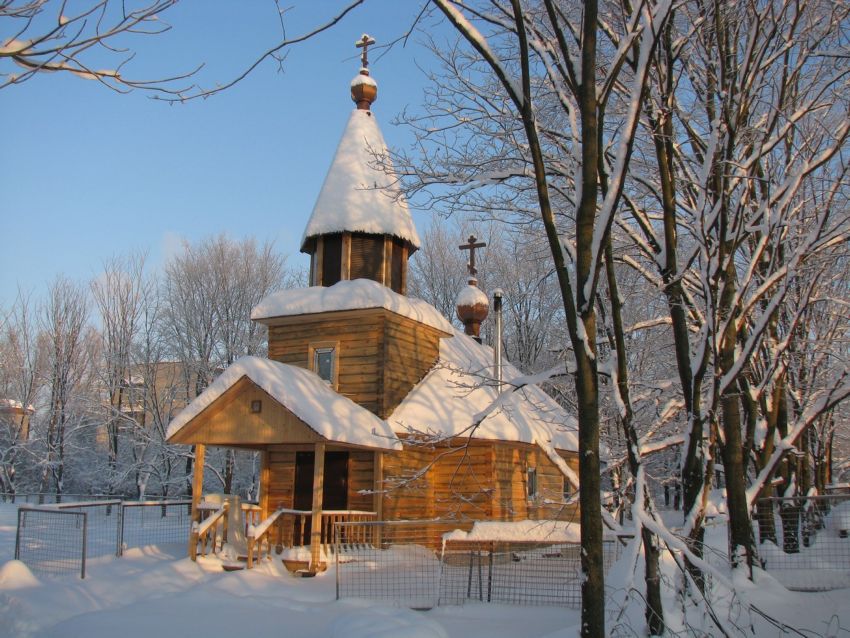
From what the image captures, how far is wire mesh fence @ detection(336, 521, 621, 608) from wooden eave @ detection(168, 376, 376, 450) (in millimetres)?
2217

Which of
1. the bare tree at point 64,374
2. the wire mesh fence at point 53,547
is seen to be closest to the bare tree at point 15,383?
the bare tree at point 64,374

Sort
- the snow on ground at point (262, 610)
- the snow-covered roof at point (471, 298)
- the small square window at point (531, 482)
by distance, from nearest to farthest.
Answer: the snow on ground at point (262, 610), the small square window at point (531, 482), the snow-covered roof at point (471, 298)

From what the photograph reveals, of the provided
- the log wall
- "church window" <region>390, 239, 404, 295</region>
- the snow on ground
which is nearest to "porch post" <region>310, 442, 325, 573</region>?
the snow on ground

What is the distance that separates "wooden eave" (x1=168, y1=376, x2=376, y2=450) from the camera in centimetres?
1290

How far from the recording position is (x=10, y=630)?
780 cm

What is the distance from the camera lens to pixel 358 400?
15391 millimetres

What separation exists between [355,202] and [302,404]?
6023mm

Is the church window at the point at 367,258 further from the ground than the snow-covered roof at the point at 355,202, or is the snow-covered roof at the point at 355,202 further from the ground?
the snow-covered roof at the point at 355,202

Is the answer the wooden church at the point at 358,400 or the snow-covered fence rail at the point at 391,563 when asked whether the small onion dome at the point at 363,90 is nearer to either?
the wooden church at the point at 358,400

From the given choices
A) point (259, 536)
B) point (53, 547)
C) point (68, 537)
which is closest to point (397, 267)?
point (259, 536)

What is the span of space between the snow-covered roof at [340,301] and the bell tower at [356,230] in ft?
2.49

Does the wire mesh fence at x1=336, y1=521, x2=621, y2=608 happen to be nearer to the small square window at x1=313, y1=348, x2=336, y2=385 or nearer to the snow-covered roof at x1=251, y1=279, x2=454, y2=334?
the small square window at x1=313, y1=348, x2=336, y2=385

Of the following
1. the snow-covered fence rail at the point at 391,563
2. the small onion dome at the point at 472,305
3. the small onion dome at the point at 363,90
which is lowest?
the snow-covered fence rail at the point at 391,563

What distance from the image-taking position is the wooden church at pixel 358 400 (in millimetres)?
13289
